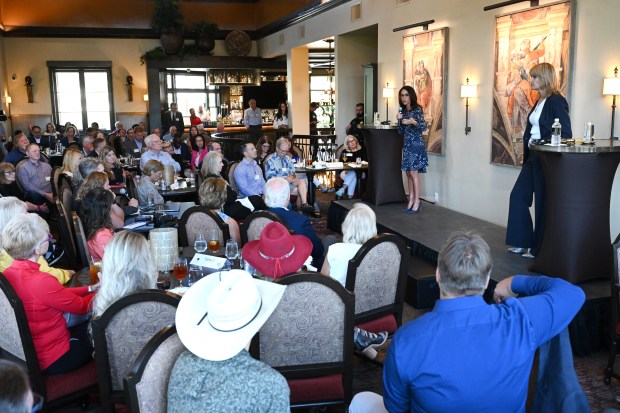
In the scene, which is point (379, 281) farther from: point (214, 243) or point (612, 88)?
point (612, 88)

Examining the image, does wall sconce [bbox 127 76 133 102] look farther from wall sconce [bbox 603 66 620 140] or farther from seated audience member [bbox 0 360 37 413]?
seated audience member [bbox 0 360 37 413]

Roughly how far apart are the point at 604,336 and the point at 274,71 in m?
15.8

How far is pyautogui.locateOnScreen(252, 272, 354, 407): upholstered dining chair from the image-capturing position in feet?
9.13

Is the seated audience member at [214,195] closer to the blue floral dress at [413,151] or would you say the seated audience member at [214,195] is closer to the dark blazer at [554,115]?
the dark blazer at [554,115]

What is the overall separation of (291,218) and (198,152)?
6494 mm

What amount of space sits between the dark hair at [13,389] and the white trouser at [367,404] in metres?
1.34

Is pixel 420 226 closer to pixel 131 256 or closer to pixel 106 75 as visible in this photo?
pixel 131 256

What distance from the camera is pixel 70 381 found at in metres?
3.08

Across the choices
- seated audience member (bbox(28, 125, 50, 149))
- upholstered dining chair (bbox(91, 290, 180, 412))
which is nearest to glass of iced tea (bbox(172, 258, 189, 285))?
Result: upholstered dining chair (bbox(91, 290, 180, 412))

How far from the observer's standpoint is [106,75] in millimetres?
18359

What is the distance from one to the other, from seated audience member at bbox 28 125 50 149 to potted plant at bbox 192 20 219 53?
5.60 metres

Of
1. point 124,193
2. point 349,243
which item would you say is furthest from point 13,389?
point 124,193

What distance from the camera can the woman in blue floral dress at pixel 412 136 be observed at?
777cm

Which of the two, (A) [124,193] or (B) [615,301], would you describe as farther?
(A) [124,193]
